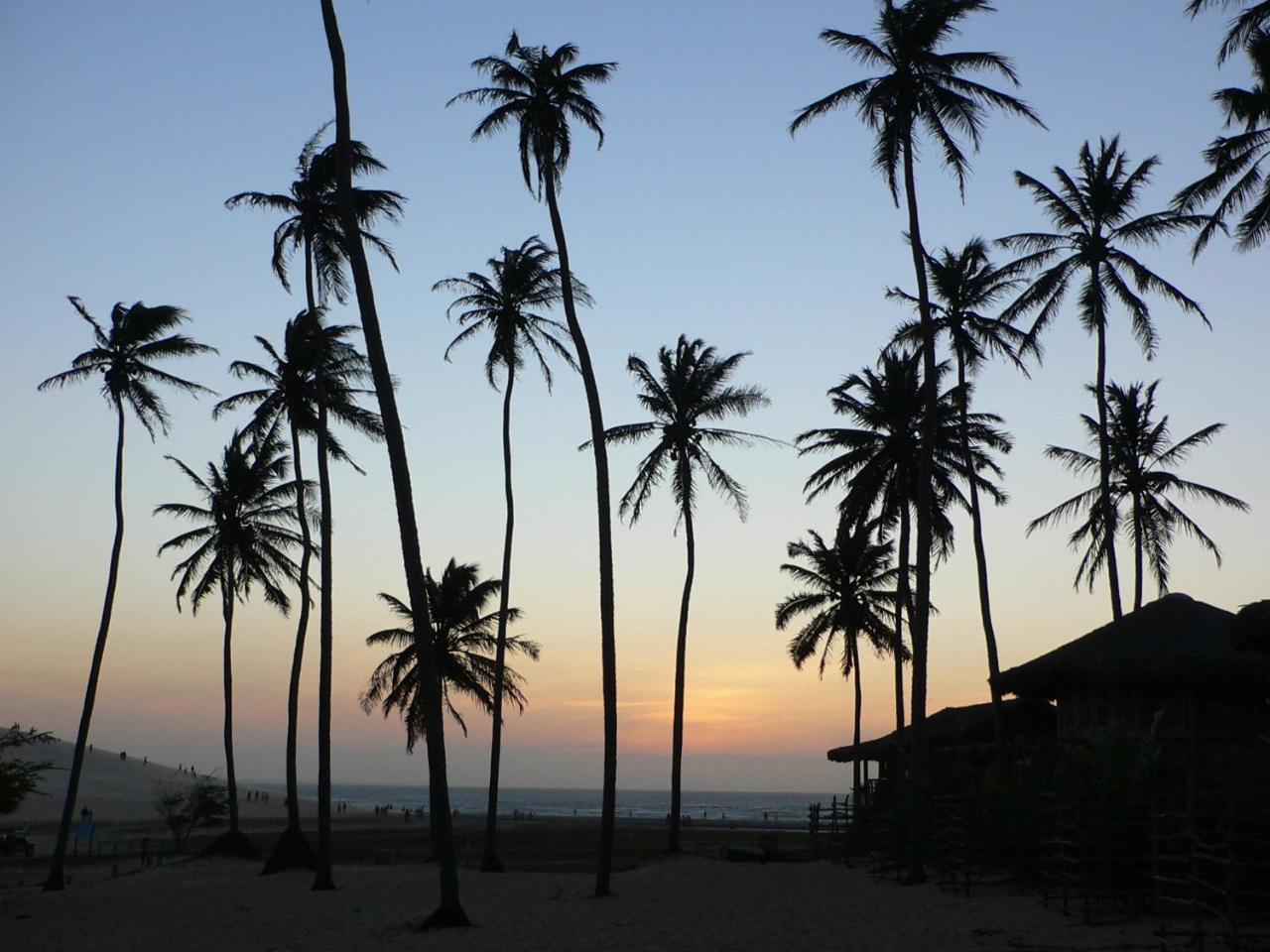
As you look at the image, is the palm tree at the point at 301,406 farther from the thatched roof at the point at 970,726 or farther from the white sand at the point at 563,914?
the thatched roof at the point at 970,726

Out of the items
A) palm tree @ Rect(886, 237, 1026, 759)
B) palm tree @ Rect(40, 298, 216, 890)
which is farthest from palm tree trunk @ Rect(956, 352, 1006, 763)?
palm tree @ Rect(40, 298, 216, 890)

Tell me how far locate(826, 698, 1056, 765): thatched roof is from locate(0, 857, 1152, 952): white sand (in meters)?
8.57

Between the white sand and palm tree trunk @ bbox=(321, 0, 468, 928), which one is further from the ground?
palm tree trunk @ bbox=(321, 0, 468, 928)

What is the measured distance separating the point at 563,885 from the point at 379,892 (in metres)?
3.92

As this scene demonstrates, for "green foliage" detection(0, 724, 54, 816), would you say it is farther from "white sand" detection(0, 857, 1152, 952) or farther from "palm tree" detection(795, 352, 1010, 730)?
"palm tree" detection(795, 352, 1010, 730)

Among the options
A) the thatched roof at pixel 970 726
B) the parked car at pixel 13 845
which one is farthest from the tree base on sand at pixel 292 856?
the parked car at pixel 13 845

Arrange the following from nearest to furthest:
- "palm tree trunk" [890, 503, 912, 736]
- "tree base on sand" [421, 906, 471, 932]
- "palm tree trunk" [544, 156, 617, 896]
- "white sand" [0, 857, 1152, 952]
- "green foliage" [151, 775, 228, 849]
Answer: "white sand" [0, 857, 1152, 952] < "tree base on sand" [421, 906, 471, 932] < "palm tree trunk" [544, 156, 617, 896] < "palm tree trunk" [890, 503, 912, 736] < "green foliage" [151, 775, 228, 849]

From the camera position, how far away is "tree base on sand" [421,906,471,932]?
18.9 metres

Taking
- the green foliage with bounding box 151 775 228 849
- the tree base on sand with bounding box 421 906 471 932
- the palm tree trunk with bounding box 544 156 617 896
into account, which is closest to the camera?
the tree base on sand with bounding box 421 906 471 932

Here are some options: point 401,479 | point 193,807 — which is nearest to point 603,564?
point 401,479

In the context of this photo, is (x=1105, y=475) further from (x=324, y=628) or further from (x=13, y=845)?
(x=13, y=845)

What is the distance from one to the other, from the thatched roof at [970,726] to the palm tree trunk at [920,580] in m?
11.2

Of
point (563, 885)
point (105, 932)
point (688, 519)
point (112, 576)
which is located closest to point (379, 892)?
point (563, 885)

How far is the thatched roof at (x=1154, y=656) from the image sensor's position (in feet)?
79.6
